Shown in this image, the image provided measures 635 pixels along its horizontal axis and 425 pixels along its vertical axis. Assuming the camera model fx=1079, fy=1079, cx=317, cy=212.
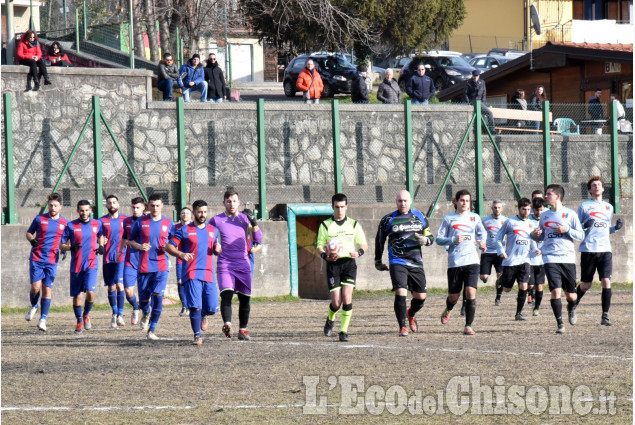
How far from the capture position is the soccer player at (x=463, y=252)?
46.8 feet

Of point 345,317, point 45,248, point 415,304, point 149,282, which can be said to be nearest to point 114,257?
point 45,248

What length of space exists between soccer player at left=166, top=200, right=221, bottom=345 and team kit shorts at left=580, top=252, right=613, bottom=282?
539 centimetres

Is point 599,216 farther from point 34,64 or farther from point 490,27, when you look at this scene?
point 490,27

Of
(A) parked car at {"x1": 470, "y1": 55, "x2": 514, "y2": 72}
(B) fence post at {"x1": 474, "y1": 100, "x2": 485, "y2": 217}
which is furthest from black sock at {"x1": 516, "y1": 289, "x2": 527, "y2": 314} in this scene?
(A) parked car at {"x1": 470, "y1": 55, "x2": 514, "y2": 72}

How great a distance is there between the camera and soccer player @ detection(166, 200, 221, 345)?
13.3 metres

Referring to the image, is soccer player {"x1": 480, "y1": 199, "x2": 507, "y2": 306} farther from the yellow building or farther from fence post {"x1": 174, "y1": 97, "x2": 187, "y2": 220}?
the yellow building

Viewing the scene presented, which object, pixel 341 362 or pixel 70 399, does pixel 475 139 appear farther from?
pixel 70 399

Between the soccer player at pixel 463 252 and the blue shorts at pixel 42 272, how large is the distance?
572 centimetres

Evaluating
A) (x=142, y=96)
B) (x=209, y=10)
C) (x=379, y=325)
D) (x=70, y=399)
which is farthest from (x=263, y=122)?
(x=209, y=10)

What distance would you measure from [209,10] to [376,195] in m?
15.5

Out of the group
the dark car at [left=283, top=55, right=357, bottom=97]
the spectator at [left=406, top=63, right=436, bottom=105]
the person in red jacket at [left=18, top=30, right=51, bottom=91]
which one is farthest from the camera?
the dark car at [left=283, top=55, right=357, bottom=97]

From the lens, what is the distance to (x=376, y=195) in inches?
867

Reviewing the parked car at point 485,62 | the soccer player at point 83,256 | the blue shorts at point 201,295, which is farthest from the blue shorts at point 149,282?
the parked car at point 485,62

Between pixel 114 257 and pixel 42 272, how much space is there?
3.60ft
